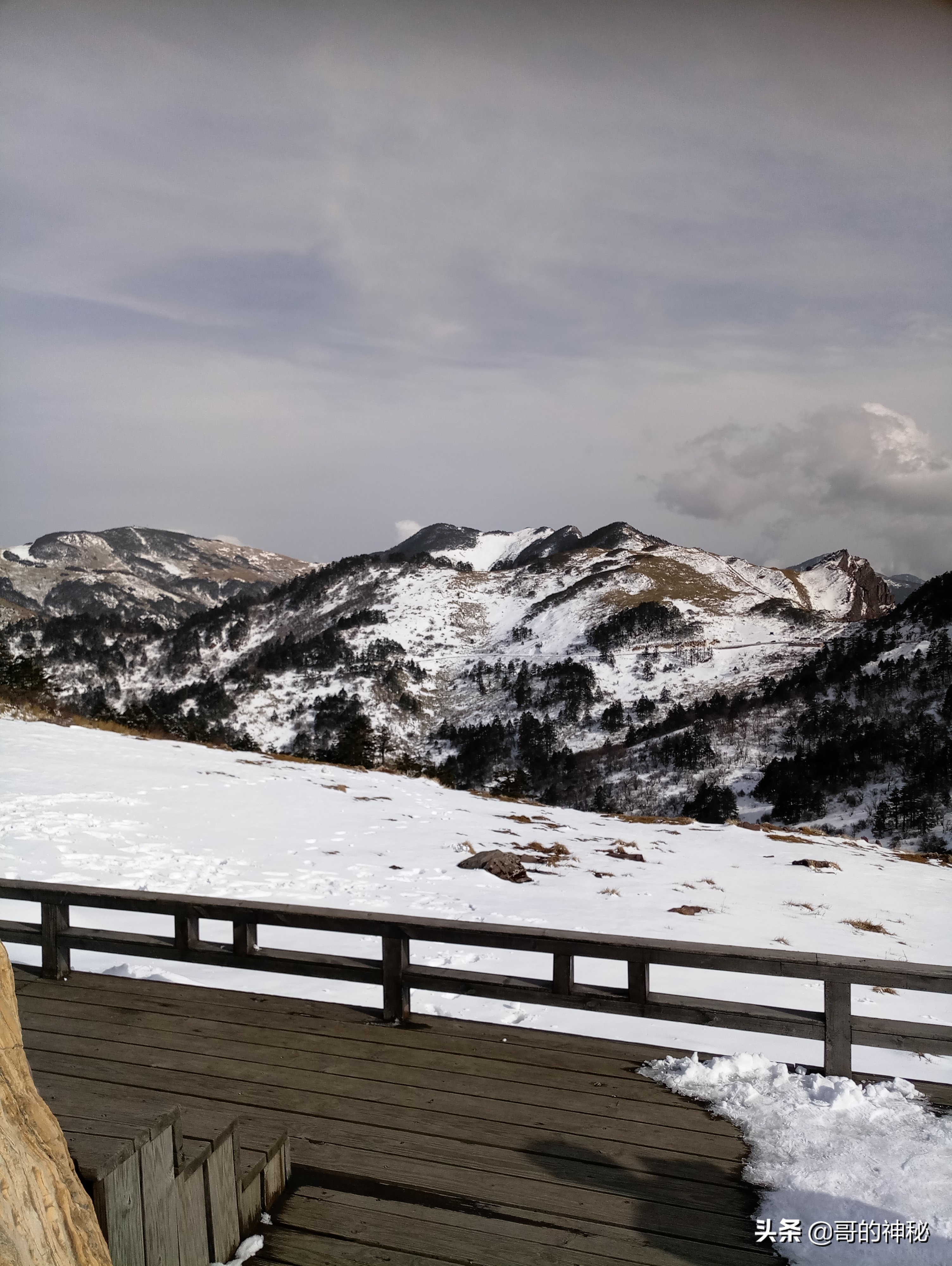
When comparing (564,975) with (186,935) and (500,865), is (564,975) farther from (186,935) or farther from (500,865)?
(500,865)

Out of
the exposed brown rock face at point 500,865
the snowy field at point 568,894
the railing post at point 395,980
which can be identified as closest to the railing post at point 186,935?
the snowy field at point 568,894

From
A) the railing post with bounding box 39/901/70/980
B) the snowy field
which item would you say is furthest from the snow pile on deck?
the railing post with bounding box 39/901/70/980

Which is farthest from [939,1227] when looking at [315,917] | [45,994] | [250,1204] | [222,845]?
[222,845]

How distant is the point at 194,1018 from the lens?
5328 mm

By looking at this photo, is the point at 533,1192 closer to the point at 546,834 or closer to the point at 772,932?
the point at 772,932

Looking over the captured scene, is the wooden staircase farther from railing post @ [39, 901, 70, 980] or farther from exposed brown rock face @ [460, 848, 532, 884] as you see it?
exposed brown rock face @ [460, 848, 532, 884]

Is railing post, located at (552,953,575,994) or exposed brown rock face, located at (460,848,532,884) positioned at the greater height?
railing post, located at (552,953,575,994)

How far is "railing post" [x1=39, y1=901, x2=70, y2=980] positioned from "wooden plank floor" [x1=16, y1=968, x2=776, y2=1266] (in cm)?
16

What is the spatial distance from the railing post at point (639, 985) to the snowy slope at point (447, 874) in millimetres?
964

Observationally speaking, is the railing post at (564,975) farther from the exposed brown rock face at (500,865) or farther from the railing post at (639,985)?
the exposed brown rock face at (500,865)

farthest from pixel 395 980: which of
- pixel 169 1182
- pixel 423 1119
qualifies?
pixel 169 1182

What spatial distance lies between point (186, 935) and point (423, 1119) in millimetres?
2520

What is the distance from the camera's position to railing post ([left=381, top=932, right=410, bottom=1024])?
17.4 feet

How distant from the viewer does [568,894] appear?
563 inches
